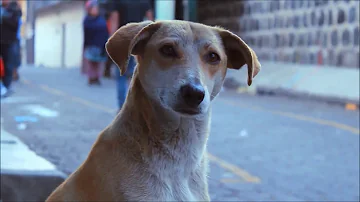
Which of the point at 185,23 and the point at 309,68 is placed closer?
the point at 185,23

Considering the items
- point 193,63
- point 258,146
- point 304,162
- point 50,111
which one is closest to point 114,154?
point 193,63

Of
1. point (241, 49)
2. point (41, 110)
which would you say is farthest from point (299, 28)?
point (241, 49)

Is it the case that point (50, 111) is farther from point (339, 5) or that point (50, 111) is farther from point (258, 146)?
point (339, 5)

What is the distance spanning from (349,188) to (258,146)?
7.21 ft

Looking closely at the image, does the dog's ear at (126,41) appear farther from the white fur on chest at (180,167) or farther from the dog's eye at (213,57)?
the white fur on chest at (180,167)

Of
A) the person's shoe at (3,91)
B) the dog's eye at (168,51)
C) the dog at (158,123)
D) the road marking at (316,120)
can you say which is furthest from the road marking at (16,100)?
the dog's eye at (168,51)

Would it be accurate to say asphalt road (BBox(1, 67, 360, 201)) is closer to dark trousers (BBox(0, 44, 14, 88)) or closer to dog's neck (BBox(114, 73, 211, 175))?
dark trousers (BBox(0, 44, 14, 88))

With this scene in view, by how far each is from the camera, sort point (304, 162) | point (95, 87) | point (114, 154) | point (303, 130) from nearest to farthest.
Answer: point (114, 154), point (304, 162), point (303, 130), point (95, 87)

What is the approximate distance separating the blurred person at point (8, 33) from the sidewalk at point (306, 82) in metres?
5.35

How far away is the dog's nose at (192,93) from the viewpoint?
292cm

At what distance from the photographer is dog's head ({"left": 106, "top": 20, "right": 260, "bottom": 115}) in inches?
117

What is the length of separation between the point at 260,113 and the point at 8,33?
5618 mm

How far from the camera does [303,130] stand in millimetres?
9547

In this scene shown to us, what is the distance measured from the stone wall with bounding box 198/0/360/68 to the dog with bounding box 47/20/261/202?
12.9 meters
